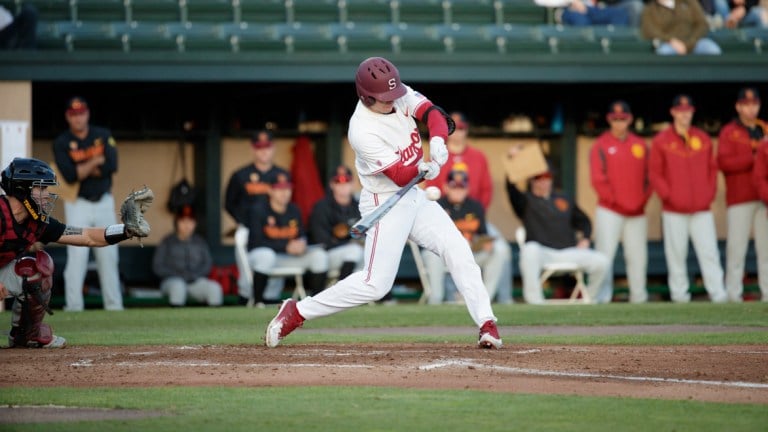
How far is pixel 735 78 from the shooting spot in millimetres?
14383

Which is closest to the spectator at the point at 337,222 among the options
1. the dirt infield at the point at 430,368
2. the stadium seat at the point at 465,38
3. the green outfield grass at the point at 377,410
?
the stadium seat at the point at 465,38

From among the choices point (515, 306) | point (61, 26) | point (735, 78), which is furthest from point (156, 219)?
point (735, 78)

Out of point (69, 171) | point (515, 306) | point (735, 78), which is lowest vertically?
point (515, 306)

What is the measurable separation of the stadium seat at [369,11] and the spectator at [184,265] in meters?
3.46

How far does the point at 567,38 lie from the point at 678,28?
1.20m

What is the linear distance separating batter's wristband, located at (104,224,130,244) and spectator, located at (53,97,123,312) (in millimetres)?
Answer: 4832

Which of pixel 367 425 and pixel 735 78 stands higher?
pixel 735 78

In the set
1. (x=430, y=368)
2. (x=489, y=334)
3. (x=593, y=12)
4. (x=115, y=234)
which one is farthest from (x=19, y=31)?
(x=430, y=368)

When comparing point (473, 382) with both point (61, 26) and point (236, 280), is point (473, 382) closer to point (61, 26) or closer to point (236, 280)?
point (236, 280)

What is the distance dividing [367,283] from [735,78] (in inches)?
318

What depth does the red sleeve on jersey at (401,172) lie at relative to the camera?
7430 millimetres

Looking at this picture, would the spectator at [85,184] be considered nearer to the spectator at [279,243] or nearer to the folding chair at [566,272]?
the spectator at [279,243]

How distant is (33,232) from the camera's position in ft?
25.2

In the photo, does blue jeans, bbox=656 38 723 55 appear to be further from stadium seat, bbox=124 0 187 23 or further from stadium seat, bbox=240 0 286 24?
stadium seat, bbox=124 0 187 23
